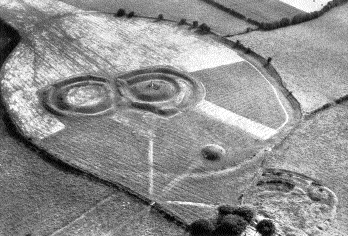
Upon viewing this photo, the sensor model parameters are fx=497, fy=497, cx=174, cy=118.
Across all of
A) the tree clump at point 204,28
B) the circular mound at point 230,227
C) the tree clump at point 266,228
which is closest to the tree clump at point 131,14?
the tree clump at point 204,28

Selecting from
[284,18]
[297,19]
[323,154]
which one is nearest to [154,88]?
[323,154]

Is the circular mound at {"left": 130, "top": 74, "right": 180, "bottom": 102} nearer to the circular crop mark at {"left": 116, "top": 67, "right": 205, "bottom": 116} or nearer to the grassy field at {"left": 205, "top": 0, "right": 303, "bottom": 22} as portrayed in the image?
the circular crop mark at {"left": 116, "top": 67, "right": 205, "bottom": 116}

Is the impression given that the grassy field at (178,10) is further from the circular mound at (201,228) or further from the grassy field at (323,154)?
the circular mound at (201,228)

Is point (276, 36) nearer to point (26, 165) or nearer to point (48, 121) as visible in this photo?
point (48, 121)

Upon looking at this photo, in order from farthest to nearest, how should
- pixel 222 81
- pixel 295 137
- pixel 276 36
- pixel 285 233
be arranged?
pixel 276 36 < pixel 222 81 < pixel 295 137 < pixel 285 233

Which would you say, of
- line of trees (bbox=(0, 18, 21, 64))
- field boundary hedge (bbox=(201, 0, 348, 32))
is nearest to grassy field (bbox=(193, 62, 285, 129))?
field boundary hedge (bbox=(201, 0, 348, 32))

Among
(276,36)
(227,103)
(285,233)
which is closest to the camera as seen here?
(285,233)

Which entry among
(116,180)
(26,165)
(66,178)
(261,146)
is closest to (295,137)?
(261,146)

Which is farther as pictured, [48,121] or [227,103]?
[227,103]
